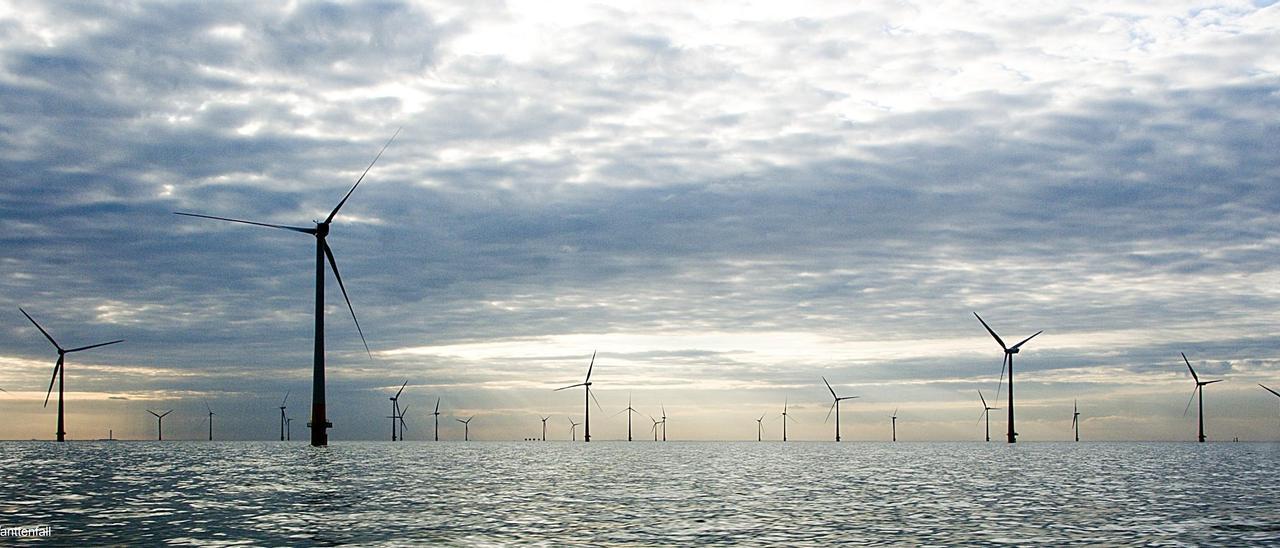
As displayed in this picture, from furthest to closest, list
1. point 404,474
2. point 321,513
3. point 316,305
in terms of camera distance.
Answer: point 316,305, point 404,474, point 321,513

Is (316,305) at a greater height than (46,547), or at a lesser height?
greater

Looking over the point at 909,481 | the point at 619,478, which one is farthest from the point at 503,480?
the point at 909,481

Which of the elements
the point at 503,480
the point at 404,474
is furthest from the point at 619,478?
the point at 404,474

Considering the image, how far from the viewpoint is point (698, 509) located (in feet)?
223

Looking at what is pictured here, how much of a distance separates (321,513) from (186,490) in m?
26.6

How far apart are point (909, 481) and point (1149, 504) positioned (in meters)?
34.0

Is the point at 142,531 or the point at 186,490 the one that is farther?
the point at 186,490

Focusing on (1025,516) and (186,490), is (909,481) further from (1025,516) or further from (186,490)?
(186,490)

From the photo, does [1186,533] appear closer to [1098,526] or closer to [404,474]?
[1098,526]

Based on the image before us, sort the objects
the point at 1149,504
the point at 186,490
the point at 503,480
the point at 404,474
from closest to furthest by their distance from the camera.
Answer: the point at 1149,504 → the point at 186,490 → the point at 503,480 → the point at 404,474

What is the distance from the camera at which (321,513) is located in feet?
211

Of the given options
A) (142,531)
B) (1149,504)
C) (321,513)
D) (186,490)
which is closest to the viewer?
(142,531)

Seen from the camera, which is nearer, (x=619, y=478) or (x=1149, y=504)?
(x=1149, y=504)

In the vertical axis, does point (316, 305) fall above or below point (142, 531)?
above
